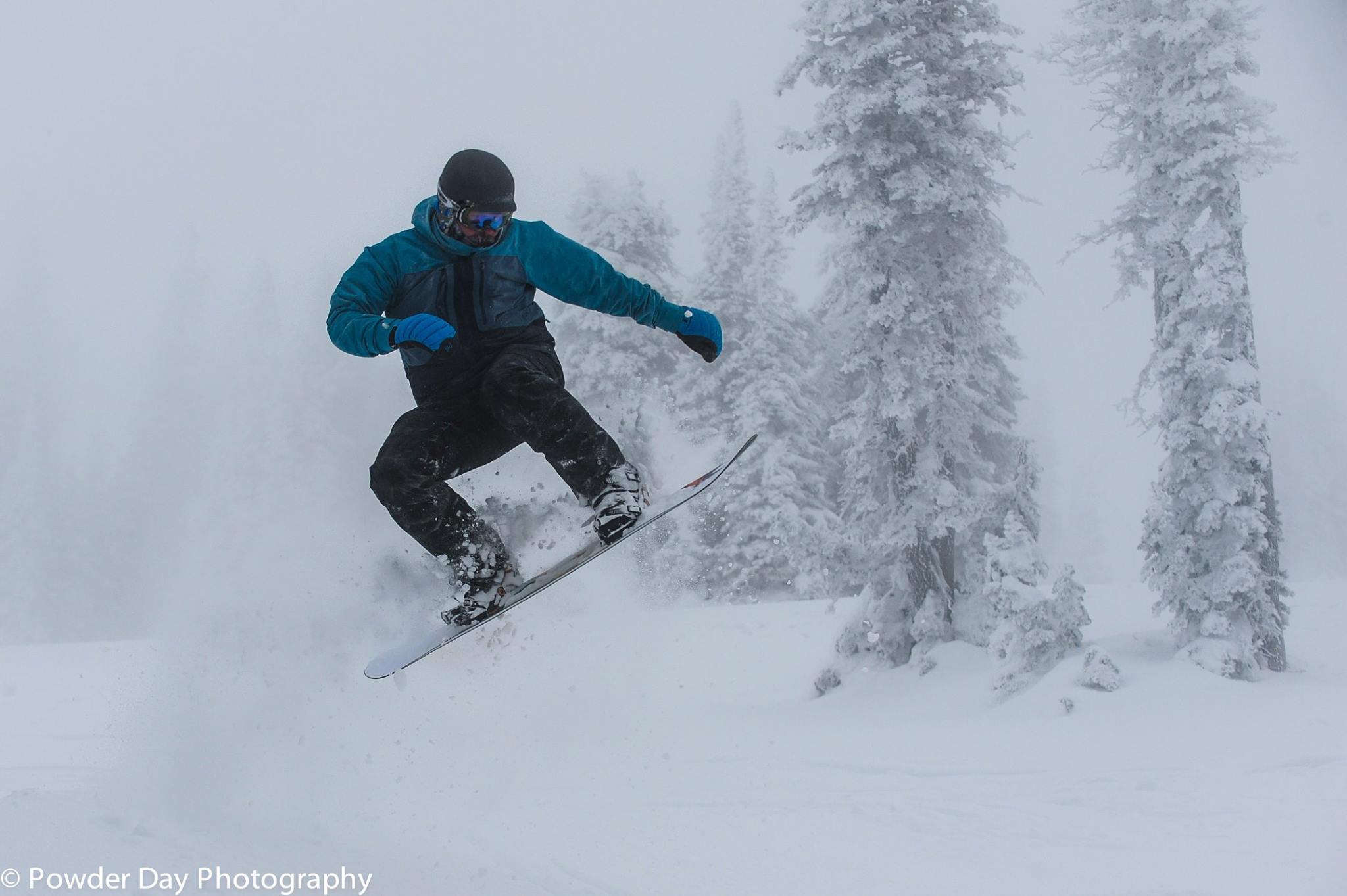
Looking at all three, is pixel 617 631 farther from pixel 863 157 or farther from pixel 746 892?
pixel 863 157

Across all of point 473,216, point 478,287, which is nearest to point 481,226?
point 473,216

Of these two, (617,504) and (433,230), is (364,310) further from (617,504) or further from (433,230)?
(617,504)

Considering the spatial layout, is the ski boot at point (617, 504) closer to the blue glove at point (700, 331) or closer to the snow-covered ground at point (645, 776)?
the blue glove at point (700, 331)

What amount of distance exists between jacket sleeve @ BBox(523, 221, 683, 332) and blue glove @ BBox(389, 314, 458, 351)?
107 cm

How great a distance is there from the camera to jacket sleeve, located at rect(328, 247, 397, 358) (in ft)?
14.9

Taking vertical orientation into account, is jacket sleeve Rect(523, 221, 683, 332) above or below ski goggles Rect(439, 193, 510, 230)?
below

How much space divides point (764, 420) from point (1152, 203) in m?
9.98

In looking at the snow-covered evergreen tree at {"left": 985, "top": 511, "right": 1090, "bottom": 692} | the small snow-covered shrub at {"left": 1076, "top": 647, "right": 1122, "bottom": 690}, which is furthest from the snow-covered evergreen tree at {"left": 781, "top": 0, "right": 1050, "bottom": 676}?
the small snow-covered shrub at {"left": 1076, "top": 647, "right": 1122, "bottom": 690}

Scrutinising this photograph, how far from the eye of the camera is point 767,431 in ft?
74.5

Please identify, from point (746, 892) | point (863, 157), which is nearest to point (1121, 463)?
point (863, 157)

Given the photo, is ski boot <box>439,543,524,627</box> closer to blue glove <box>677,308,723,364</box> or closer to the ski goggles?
blue glove <box>677,308,723,364</box>

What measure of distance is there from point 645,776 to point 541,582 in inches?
245

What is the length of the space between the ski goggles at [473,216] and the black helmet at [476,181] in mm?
21

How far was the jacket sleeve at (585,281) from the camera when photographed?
543 centimetres
